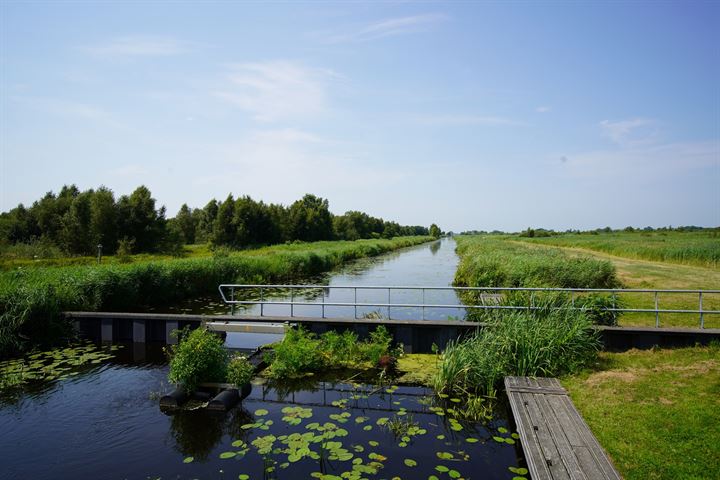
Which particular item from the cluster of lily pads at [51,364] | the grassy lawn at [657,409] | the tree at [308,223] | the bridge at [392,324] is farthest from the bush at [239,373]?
the tree at [308,223]

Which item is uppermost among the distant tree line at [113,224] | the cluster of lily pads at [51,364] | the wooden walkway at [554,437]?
the distant tree line at [113,224]

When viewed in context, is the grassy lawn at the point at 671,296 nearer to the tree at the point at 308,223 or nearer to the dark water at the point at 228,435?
the dark water at the point at 228,435

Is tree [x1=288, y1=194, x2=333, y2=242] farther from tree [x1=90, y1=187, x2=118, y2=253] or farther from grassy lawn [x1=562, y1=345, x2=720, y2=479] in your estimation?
grassy lawn [x1=562, y1=345, x2=720, y2=479]

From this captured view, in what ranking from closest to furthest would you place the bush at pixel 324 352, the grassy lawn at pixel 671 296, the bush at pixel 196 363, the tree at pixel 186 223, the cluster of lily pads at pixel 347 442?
the cluster of lily pads at pixel 347 442 < the bush at pixel 196 363 < the bush at pixel 324 352 < the grassy lawn at pixel 671 296 < the tree at pixel 186 223

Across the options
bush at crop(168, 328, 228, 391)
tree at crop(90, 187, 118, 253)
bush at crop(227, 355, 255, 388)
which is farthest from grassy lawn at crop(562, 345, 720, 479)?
tree at crop(90, 187, 118, 253)

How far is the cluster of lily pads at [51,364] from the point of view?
35.9 feet

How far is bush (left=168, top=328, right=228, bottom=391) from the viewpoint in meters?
9.48

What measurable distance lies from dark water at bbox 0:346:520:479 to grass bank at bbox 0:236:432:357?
4.22 metres

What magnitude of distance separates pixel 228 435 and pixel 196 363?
200 centimetres

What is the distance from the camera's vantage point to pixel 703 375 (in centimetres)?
922

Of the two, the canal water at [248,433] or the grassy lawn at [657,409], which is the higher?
the grassy lawn at [657,409]

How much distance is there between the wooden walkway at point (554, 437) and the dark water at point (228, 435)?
2.33 feet

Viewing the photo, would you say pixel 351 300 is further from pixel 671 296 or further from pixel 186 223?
Result: pixel 186 223

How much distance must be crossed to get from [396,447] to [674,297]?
56.9 feet
